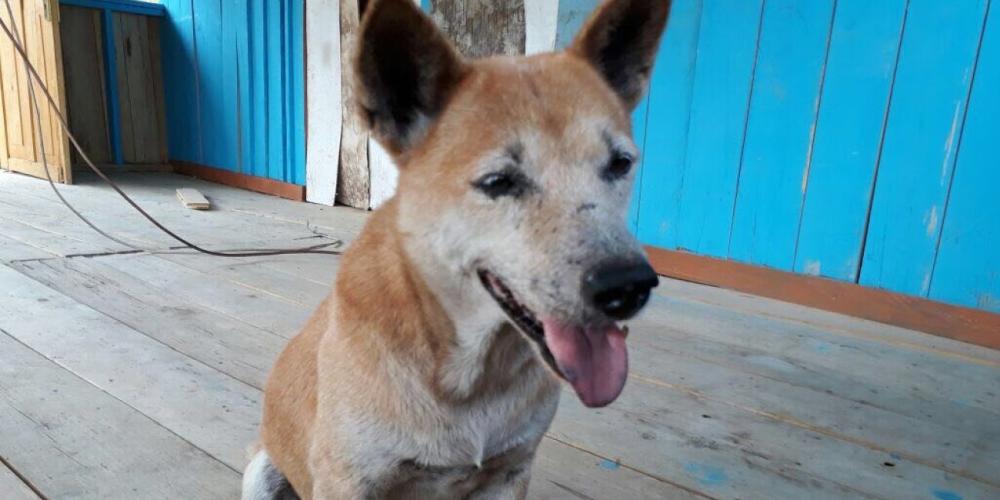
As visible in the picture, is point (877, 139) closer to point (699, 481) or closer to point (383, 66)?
point (699, 481)

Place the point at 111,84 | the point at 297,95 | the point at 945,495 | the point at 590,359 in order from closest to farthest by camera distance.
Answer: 1. the point at 590,359
2. the point at 945,495
3. the point at 297,95
4. the point at 111,84

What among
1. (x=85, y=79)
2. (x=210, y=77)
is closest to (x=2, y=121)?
(x=85, y=79)

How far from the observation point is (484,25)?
13.3ft

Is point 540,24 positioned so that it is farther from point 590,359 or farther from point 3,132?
point 3,132

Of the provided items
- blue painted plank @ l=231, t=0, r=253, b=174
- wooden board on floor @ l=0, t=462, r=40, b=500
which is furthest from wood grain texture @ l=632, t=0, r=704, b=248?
blue painted plank @ l=231, t=0, r=253, b=174

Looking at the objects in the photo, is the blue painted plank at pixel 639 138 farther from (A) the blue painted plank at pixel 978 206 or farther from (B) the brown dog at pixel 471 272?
(B) the brown dog at pixel 471 272

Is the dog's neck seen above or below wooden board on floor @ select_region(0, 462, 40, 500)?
above

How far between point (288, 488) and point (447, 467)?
516mm

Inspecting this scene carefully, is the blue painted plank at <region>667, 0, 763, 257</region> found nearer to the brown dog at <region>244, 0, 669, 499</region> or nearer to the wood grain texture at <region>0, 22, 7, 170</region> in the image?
the brown dog at <region>244, 0, 669, 499</region>

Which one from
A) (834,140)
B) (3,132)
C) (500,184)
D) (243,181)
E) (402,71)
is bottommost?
(243,181)

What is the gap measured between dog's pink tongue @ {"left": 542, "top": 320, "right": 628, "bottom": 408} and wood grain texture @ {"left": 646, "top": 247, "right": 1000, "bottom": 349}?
232 centimetres

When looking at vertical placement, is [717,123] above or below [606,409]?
above

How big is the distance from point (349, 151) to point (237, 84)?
5.87 ft

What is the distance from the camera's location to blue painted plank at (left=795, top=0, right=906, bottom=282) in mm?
2842
